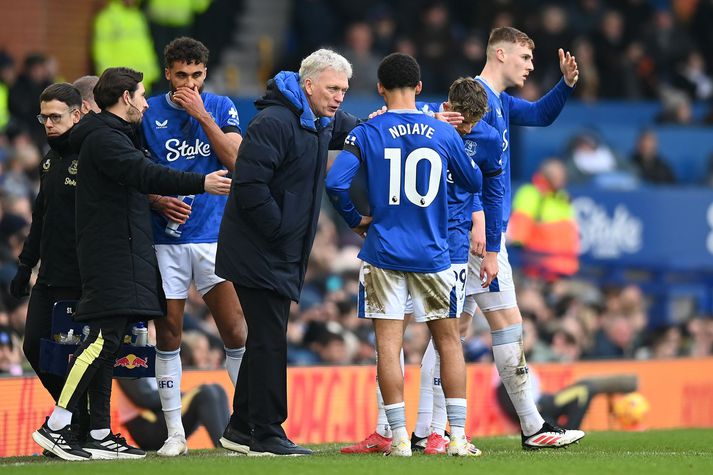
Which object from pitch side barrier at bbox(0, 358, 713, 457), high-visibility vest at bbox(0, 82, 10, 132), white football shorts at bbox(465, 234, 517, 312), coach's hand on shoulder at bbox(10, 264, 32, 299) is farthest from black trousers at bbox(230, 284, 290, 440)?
high-visibility vest at bbox(0, 82, 10, 132)

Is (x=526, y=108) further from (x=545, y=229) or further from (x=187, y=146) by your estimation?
(x=545, y=229)

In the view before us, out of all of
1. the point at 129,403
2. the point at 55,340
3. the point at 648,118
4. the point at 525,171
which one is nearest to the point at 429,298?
the point at 55,340

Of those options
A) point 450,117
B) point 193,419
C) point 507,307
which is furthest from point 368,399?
point 450,117

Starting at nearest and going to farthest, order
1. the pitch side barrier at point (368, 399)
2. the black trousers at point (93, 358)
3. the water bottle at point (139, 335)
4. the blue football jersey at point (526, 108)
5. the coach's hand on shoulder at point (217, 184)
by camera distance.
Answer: the coach's hand on shoulder at point (217, 184) < the black trousers at point (93, 358) < the water bottle at point (139, 335) < the blue football jersey at point (526, 108) < the pitch side barrier at point (368, 399)

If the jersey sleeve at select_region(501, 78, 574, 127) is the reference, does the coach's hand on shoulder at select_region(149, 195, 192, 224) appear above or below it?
below

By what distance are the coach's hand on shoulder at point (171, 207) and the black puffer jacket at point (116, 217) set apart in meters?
0.15

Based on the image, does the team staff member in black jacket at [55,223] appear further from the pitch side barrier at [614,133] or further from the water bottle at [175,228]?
the pitch side barrier at [614,133]

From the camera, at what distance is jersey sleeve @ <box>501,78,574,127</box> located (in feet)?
32.3

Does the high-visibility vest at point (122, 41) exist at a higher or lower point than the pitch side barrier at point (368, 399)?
higher

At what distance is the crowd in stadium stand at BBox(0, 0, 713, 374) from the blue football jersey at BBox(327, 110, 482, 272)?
4087mm

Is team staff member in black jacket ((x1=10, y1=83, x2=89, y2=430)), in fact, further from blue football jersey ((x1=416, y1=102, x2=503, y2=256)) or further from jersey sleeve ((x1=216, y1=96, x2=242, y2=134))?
blue football jersey ((x1=416, y1=102, x2=503, y2=256))

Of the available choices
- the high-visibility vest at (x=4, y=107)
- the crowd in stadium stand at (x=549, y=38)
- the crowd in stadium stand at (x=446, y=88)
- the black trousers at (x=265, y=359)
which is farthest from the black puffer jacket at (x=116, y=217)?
the crowd in stadium stand at (x=549, y=38)

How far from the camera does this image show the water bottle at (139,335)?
9.10m

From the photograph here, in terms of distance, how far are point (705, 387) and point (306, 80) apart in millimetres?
8512
